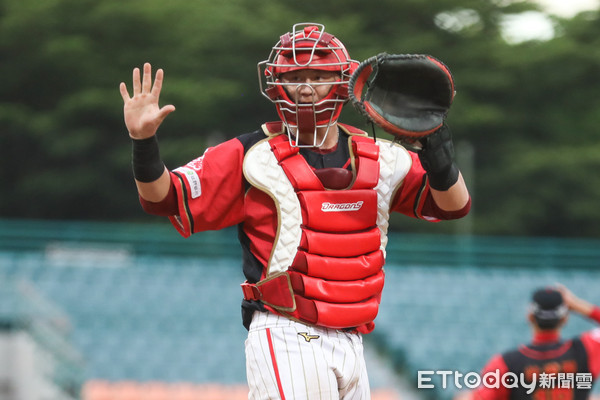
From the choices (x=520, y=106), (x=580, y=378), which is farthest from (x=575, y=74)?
(x=580, y=378)

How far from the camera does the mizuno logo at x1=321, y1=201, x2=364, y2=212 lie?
3312 mm

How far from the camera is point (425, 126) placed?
124 inches

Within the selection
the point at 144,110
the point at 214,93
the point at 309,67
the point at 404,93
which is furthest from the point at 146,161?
the point at 214,93

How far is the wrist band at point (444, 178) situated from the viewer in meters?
3.30

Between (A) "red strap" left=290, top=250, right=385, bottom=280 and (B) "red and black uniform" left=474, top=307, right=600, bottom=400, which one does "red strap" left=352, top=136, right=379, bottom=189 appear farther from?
(B) "red and black uniform" left=474, top=307, right=600, bottom=400

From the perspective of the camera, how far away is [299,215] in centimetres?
331

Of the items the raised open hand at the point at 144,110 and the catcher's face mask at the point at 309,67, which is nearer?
the raised open hand at the point at 144,110

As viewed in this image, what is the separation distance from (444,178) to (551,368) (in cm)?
251

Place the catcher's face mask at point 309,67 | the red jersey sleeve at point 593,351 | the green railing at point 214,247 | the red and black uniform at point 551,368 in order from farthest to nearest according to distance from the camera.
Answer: the green railing at point 214,247
the red jersey sleeve at point 593,351
the red and black uniform at point 551,368
the catcher's face mask at point 309,67

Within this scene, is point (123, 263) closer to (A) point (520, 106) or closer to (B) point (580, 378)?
(B) point (580, 378)

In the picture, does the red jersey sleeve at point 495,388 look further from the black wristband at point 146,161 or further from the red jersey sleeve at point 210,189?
A: the black wristband at point 146,161

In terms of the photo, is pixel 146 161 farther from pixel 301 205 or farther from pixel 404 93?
pixel 404 93

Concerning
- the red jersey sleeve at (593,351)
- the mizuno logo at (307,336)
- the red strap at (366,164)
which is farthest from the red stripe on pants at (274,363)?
the red jersey sleeve at (593,351)

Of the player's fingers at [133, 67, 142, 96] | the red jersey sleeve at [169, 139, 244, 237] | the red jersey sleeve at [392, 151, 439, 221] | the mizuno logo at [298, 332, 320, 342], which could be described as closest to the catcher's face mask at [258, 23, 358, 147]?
the red jersey sleeve at [169, 139, 244, 237]
